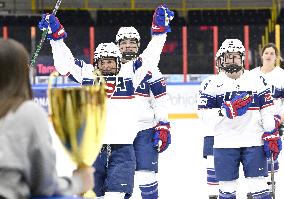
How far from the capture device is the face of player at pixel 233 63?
3707 mm

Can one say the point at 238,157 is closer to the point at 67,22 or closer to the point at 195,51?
the point at 195,51

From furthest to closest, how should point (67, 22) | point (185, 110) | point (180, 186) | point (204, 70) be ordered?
point (67, 22) → point (204, 70) → point (185, 110) → point (180, 186)

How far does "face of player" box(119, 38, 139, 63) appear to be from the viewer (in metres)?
3.91

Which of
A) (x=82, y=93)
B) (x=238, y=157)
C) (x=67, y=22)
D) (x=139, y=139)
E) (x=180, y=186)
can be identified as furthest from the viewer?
(x=67, y=22)

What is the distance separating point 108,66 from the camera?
3.29m

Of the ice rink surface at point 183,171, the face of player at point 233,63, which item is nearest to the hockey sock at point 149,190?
the ice rink surface at point 183,171

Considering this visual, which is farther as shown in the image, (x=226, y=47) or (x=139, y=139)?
(x=139, y=139)

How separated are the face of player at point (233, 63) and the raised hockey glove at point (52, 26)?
917 millimetres

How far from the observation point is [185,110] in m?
9.96

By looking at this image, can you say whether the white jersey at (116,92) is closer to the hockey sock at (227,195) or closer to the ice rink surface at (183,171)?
the hockey sock at (227,195)

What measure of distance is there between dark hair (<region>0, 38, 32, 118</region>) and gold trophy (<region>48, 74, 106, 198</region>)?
0.07 meters

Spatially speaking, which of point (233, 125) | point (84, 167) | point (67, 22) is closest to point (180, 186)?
point (233, 125)

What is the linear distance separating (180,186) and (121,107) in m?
1.93

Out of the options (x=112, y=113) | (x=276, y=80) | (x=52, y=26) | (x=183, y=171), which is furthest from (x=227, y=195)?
(x=183, y=171)
